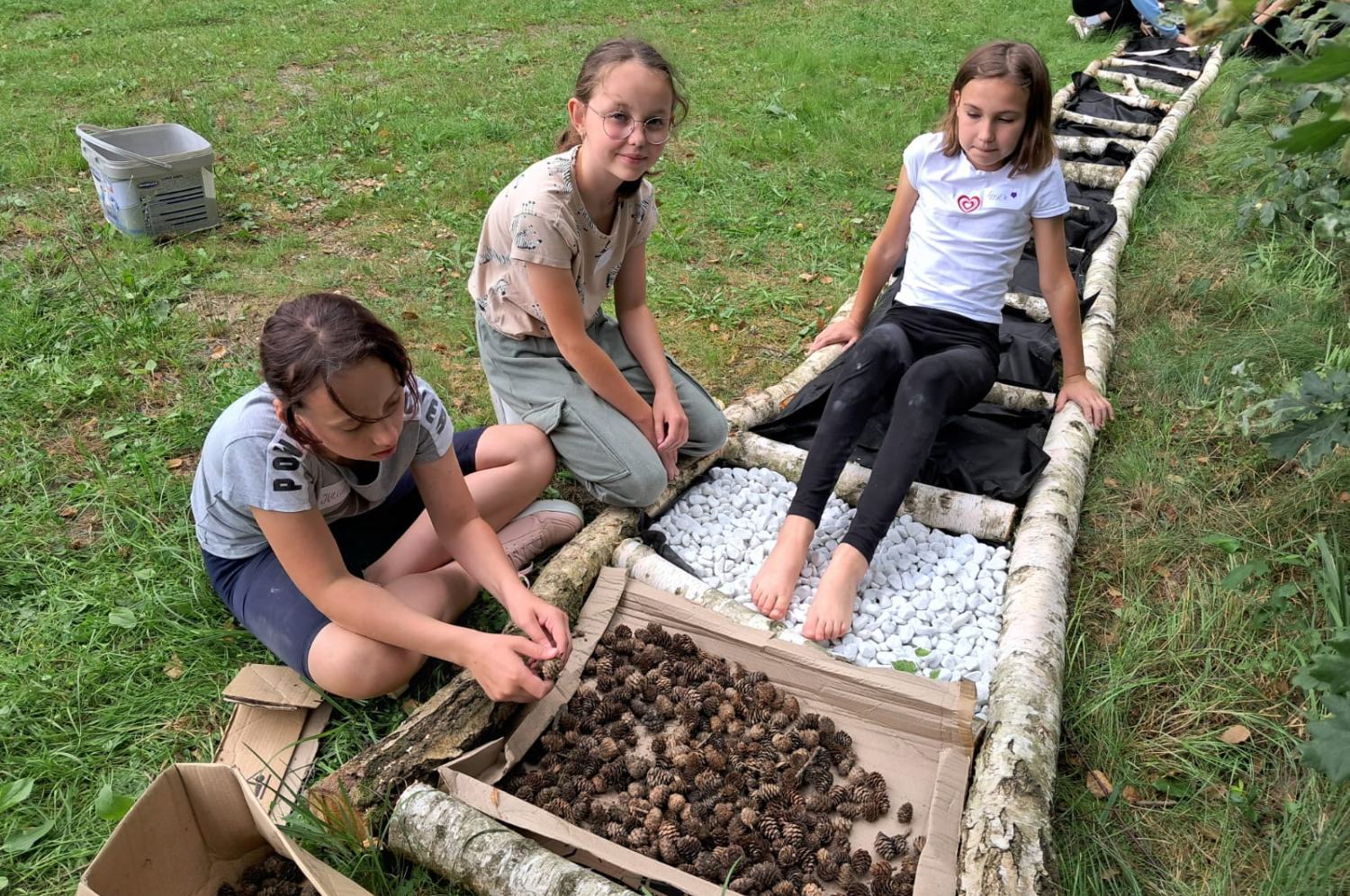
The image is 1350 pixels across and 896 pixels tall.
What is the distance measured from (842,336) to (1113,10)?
333 inches

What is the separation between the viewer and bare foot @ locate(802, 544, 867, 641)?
2.54 metres

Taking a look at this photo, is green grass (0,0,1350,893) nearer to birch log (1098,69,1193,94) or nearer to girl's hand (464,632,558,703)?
girl's hand (464,632,558,703)

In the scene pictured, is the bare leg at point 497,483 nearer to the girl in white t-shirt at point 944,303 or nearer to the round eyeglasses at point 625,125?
the girl in white t-shirt at point 944,303

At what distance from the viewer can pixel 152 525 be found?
303 centimetres

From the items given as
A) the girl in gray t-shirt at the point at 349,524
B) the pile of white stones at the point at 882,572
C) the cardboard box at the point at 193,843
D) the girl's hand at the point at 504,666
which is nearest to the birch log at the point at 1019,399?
the pile of white stones at the point at 882,572

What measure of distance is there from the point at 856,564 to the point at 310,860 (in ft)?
5.35

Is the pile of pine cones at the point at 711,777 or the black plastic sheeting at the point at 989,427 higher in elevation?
the black plastic sheeting at the point at 989,427

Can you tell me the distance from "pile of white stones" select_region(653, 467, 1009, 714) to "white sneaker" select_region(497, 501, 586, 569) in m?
0.33

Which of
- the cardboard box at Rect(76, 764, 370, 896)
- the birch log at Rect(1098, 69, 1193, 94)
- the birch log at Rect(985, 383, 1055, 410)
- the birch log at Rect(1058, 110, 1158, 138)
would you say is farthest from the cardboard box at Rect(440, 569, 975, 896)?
the birch log at Rect(1098, 69, 1193, 94)

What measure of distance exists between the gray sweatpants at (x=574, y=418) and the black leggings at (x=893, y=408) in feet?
1.70

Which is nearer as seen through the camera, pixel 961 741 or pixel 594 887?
pixel 594 887

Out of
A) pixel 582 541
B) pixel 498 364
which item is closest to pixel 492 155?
pixel 498 364

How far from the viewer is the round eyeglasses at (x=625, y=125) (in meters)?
2.59

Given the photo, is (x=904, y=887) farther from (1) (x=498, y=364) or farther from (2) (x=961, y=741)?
(1) (x=498, y=364)
